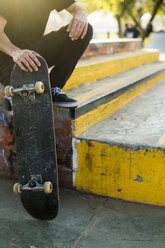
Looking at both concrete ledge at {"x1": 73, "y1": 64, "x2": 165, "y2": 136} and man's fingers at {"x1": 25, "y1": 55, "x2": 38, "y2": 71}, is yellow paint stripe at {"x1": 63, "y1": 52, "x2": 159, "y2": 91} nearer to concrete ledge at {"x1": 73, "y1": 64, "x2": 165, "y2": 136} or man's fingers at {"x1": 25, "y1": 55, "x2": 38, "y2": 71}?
concrete ledge at {"x1": 73, "y1": 64, "x2": 165, "y2": 136}

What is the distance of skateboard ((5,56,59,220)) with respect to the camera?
6.28ft

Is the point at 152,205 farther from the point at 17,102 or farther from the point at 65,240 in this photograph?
the point at 17,102

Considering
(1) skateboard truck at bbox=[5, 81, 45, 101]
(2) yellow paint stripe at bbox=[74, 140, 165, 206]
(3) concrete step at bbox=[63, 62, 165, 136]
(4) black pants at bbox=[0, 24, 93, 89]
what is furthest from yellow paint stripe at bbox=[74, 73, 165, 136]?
(1) skateboard truck at bbox=[5, 81, 45, 101]

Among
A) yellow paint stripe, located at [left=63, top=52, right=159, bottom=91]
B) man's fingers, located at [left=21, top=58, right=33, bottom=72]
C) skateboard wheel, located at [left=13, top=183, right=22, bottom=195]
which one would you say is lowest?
skateboard wheel, located at [left=13, top=183, right=22, bottom=195]

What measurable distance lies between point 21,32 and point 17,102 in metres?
0.68

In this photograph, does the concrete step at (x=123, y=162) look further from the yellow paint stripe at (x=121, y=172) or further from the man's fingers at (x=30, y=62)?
the man's fingers at (x=30, y=62)

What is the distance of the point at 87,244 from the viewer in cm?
177

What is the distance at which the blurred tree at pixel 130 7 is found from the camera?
17.5 metres

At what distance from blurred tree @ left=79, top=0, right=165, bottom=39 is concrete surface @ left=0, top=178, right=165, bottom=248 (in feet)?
55.3

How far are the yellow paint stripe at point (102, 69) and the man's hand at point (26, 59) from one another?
122 cm

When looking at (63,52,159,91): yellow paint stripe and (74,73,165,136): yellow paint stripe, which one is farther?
(63,52,159,91): yellow paint stripe

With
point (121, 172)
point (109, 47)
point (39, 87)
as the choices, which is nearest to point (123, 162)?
point (121, 172)

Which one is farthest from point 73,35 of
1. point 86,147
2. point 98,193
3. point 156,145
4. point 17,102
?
point 98,193

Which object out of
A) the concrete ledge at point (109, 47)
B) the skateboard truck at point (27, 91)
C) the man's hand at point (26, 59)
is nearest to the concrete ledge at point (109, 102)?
the skateboard truck at point (27, 91)
